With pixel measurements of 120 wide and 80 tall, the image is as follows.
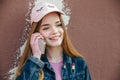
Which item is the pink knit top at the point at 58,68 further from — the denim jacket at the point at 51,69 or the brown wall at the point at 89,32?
the brown wall at the point at 89,32

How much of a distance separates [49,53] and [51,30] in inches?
7.4

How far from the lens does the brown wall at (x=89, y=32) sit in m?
2.92

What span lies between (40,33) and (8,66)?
0.39 metres

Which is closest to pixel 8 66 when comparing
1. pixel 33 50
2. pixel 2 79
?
pixel 2 79

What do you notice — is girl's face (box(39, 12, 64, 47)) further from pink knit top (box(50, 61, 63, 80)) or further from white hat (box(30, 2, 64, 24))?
pink knit top (box(50, 61, 63, 80))

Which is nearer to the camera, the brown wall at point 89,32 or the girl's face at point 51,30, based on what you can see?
the girl's face at point 51,30

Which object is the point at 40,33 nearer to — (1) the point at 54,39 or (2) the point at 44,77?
(1) the point at 54,39

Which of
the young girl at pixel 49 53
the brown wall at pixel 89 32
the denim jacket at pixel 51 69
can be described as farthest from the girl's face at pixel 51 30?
the brown wall at pixel 89 32

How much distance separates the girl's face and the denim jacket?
5.4 inches

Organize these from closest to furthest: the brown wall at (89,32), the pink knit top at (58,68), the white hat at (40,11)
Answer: the white hat at (40,11)
the pink knit top at (58,68)
the brown wall at (89,32)

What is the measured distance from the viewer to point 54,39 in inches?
105

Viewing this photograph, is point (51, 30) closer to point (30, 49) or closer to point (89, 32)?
point (30, 49)

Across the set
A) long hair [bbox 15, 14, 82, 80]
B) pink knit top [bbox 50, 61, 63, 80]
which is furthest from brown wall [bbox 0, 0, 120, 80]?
pink knit top [bbox 50, 61, 63, 80]

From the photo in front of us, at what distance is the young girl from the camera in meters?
2.65
